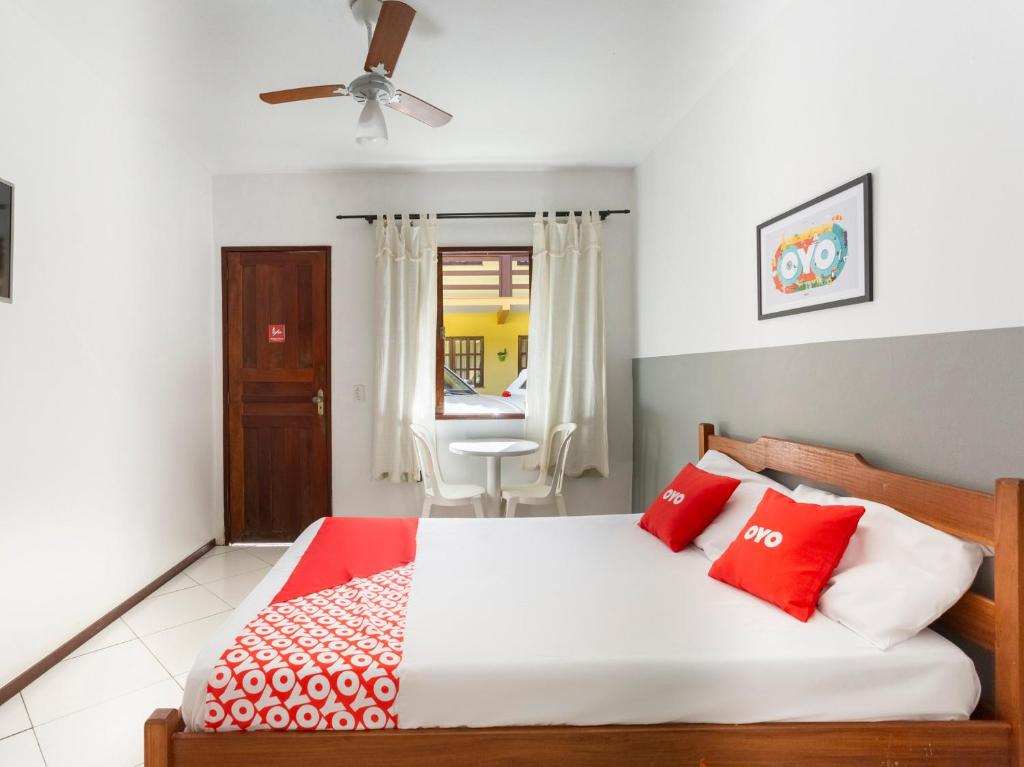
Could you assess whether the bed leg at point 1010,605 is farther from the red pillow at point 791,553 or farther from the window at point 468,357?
the window at point 468,357

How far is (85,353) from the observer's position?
264 centimetres

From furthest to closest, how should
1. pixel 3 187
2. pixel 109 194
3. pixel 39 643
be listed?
pixel 109 194 → pixel 39 643 → pixel 3 187

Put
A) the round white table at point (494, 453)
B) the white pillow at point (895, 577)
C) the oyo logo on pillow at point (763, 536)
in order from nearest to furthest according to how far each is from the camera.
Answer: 1. the white pillow at point (895, 577)
2. the oyo logo on pillow at point (763, 536)
3. the round white table at point (494, 453)

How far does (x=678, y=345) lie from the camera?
3318 millimetres

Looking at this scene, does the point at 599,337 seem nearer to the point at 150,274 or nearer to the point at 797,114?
the point at 797,114

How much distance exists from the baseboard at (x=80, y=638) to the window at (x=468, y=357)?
3445 mm

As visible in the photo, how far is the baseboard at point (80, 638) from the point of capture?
2180 millimetres

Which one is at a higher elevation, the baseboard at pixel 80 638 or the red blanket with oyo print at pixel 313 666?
the red blanket with oyo print at pixel 313 666

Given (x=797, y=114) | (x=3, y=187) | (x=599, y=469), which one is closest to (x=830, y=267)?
(x=797, y=114)

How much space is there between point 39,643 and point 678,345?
3.29 metres

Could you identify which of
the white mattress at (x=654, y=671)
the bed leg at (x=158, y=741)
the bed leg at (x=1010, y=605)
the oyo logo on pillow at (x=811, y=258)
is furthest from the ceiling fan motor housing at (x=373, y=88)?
the bed leg at (x=1010, y=605)

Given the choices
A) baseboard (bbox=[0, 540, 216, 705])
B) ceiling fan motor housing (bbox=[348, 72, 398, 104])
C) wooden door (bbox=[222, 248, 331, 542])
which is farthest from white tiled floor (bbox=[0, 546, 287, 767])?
ceiling fan motor housing (bbox=[348, 72, 398, 104])

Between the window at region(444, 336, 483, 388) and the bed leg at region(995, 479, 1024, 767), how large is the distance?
5.23 meters

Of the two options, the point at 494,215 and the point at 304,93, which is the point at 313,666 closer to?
the point at 304,93
